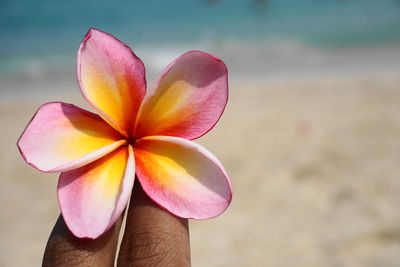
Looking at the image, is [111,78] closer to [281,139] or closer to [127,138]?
[127,138]

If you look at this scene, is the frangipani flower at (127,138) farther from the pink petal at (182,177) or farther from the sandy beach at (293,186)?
the sandy beach at (293,186)

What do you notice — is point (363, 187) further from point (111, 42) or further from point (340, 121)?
point (111, 42)

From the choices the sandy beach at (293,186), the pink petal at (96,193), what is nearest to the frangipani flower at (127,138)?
the pink petal at (96,193)

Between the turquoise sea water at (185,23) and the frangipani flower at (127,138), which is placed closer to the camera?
the frangipani flower at (127,138)

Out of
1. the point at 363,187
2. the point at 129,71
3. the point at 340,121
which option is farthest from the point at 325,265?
the point at 340,121

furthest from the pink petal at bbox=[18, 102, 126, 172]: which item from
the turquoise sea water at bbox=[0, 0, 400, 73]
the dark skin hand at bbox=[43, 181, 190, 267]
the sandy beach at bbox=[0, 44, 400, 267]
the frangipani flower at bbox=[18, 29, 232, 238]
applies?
the turquoise sea water at bbox=[0, 0, 400, 73]

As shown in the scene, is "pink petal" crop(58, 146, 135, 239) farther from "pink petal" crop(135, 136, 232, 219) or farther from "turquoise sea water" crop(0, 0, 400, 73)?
"turquoise sea water" crop(0, 0, 400, 73)

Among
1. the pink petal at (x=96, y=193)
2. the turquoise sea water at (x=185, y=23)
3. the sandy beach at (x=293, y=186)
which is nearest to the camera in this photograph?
the pink petal at (x=96, y=193)

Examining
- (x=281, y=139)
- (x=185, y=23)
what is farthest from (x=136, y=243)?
(x=185, y=23)
